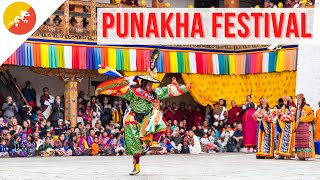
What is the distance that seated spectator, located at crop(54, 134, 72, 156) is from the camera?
20.4 metres

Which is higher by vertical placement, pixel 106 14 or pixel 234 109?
pixel 106 14

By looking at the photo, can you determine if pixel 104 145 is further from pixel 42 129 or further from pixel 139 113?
pixel 139 113

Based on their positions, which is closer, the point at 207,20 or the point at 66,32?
the point at 66,32

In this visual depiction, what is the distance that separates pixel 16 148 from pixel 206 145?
17.0ft

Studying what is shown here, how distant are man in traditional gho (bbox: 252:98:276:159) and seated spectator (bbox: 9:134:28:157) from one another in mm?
5378

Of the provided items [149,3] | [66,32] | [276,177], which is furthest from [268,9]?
[276,177]

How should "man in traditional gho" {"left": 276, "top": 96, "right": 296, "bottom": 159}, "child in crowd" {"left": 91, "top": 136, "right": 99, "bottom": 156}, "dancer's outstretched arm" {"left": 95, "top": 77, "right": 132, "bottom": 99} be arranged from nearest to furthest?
"dancer's outstretched arm" {"left": 95, "top": 77, "right": 132, "bottom": 99}, "man in traditional gho" {"left": 276, "top": 96, "right": 296, "bottom": 159}, "child in crowd" {"left": 91, "top": 136, "right": 99, "bottom": 156}

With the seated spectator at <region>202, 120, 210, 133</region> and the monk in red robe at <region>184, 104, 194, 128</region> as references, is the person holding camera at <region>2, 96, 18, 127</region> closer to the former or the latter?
the seated spectator at <region>202, 120, 210, 133</region>

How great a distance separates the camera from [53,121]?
2173cm

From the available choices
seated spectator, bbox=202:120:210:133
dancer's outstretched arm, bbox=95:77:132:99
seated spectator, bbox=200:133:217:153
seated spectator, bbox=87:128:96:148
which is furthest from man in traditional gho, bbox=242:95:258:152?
dancer's outstretched arm, bbox=95:77:132:99

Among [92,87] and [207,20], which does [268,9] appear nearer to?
[207,20]

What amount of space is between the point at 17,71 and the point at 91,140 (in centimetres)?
403

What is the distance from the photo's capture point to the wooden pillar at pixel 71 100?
73.2 ft

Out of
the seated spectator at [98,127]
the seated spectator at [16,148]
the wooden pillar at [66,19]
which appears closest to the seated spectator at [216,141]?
the seated spectator at [98,127]
